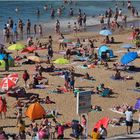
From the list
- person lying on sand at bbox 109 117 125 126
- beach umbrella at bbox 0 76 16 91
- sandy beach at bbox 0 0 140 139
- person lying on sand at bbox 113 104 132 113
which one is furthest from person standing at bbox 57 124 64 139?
beach umbrella at bbox 0 76 16 91

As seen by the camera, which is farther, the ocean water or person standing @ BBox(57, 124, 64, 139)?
the ocean water

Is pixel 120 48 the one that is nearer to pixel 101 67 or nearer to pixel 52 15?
pixel 101 67

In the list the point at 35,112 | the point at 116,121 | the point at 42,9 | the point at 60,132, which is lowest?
the point at 116,121

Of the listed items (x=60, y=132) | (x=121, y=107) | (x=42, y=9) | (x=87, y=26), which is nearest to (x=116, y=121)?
(x=121, y=107)

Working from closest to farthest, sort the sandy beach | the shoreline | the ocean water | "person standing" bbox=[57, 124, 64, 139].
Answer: "person standing" bbox=[57, 124, 64, 139]
the sandy beach
the shoreline
the ocean water

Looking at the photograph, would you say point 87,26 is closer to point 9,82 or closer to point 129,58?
point 129,58

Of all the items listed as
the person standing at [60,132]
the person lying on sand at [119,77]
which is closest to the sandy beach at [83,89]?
the person lying on sand at [119,77]

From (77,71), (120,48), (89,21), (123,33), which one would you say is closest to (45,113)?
(77,71)

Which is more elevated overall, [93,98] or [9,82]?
[9,82]

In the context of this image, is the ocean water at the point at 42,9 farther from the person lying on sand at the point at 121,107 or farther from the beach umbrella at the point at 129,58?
the person lying on sand at the point at 121,107

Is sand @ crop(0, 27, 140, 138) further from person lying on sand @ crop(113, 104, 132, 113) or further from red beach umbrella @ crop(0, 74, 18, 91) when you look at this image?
red beach umbrella @ crop(0, 74, 18, 91)

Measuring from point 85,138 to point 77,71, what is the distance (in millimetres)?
12038

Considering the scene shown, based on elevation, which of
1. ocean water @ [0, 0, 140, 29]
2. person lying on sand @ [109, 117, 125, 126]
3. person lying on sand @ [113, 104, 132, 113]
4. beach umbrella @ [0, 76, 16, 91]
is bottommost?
person lying on sand @ [109, 117, 125, 126]

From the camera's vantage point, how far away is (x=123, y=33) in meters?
45.9
